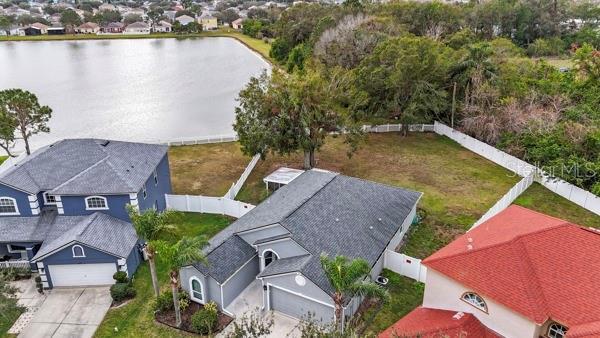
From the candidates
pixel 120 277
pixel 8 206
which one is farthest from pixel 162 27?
pixel 120 277

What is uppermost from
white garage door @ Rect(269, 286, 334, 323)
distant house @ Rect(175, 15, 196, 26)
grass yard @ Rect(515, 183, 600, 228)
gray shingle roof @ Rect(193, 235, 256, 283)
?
distant house @ Rect(175, 15, 196, 26)

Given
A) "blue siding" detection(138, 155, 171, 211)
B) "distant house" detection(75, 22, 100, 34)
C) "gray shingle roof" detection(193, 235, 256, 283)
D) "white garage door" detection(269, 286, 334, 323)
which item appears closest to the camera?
"white garage door" detection(269, 286, 334, 323)

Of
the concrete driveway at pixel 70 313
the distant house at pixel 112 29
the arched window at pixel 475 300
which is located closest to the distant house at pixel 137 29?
the distant house at pixel 112 29

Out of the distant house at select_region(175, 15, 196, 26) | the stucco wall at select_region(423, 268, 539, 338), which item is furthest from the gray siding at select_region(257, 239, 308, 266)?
the distant house at select_region(175, 15, 196, 26)

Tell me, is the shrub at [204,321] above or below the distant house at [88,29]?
below

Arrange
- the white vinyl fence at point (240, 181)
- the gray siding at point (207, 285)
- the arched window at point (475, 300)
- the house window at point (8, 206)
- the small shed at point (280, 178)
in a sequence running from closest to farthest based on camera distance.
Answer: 1. the arched window at point (475, 300)
2. the gray siding at point (207, 285)
3. the house window at point (8, 206)
4. the white vinyl fence at point (240, 181)
5. the small shed at point (280, 178)

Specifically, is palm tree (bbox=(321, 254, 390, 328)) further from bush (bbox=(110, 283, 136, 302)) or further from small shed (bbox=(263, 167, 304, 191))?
small shed (bbox=(263, 167, 304, 191))

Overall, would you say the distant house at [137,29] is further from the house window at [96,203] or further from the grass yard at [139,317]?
the grass yard at [139,317]
